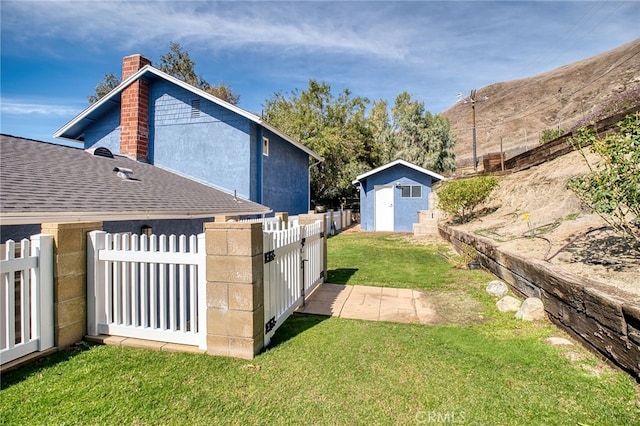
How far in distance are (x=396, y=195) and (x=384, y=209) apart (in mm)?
1071

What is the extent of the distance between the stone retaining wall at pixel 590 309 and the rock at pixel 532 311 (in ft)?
0.25

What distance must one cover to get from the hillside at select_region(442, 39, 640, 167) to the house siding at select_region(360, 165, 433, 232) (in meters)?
32.5

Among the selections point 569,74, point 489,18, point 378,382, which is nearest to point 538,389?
point 378,382

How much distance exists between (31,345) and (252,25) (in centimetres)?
972

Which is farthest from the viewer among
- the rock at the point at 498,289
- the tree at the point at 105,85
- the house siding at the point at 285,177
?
the tree at the point at 105,85

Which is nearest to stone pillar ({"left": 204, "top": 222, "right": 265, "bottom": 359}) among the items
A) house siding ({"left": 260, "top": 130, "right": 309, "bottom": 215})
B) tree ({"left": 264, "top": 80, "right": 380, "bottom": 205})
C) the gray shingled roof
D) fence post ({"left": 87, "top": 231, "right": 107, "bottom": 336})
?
fence post ({"left": 87, "top": 231, "right": 107, "bottom": 336})

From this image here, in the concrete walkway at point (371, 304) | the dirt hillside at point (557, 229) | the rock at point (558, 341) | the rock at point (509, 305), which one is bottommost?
the concrete walkway at point (371, 304)

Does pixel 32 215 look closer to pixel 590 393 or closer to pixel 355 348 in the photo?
pixel 355 348

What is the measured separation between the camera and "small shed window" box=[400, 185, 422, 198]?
1753 cm

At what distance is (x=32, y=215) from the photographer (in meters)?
3.97

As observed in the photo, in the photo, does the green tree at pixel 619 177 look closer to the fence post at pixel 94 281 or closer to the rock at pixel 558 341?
the rock at pixel 558 341

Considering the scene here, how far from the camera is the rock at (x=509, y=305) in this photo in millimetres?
4320

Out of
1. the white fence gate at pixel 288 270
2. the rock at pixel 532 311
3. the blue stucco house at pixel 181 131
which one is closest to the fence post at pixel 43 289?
the white fence gate at pixel 288 270

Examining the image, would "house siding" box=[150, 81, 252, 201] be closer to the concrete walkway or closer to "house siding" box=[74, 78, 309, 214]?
"house siding" box=[74, 78, 309, 214]
